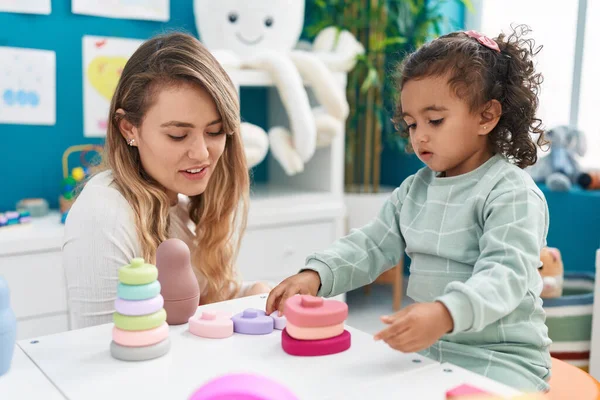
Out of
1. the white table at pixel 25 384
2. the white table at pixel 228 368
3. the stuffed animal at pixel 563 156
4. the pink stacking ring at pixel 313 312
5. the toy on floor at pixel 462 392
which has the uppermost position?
the stuffed animal at pixel 563 156

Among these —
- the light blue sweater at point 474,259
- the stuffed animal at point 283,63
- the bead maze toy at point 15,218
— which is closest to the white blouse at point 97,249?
the light blue sweater at point 474,259

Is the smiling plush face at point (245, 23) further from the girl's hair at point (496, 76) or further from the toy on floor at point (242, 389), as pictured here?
the toy on floor at point (242, 389)

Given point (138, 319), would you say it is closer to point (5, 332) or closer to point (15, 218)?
point (5, 332)

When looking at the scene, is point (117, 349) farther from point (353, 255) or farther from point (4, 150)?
point (4, 150)

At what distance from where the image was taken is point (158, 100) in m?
1.16

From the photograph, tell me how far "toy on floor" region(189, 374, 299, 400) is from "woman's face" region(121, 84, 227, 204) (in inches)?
22.8

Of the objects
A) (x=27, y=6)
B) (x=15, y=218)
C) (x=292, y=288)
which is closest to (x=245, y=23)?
(x=27, y=6)

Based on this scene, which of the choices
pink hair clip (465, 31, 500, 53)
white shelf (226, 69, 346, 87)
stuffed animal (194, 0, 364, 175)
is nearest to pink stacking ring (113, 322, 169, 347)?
pink hair clip (465, 31, 500, 53)

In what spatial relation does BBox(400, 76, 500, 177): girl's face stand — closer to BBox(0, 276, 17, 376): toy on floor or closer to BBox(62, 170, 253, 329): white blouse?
BBox(62, 170, 253, 329): white blouse

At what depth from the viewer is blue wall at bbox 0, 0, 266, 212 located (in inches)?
88.0

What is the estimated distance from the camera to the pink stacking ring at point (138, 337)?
770 mm

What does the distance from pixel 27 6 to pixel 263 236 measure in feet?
3.66

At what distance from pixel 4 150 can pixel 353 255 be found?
1.62 metres

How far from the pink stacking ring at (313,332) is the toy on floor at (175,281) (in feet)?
0.53
